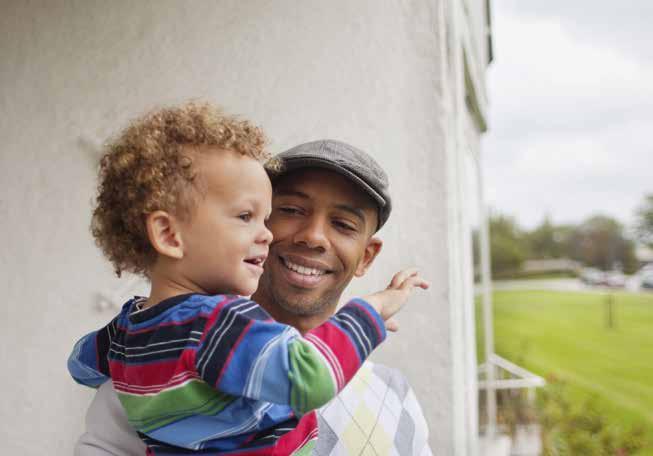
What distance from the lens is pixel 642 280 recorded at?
1283cm

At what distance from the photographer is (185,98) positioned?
199 cm

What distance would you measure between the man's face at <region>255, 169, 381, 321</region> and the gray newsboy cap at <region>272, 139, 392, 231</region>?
0.15 feet

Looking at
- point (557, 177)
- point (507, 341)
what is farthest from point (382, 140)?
point (557, 177)

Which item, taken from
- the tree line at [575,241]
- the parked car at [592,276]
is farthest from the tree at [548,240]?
the parked car at [592,276]

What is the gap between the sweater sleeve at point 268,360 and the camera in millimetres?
821

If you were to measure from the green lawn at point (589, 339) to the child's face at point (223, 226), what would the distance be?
1291cm

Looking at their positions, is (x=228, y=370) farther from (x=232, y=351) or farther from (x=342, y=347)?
(x=342, y=347)

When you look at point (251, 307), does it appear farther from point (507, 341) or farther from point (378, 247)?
point (507, 341)

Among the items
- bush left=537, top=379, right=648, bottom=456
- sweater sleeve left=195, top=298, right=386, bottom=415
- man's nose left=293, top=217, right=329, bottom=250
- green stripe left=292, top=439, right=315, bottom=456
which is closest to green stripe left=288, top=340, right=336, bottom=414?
sweater sleeve left=195, top=298, right=386, bottom=415

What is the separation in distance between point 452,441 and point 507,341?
10.6 metres

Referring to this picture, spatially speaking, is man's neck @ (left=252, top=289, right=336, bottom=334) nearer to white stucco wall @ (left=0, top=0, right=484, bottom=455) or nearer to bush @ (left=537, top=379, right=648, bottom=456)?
white stucco wall @ (left=0, top=0, right=484, bottom=455)

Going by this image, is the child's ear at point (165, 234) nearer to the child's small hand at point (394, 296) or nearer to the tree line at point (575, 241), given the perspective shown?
the child's small hand at point (394, 296)

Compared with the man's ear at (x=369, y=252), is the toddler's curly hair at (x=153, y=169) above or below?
above

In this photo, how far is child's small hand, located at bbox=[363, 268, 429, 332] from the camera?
1.04 metres
